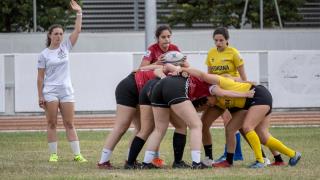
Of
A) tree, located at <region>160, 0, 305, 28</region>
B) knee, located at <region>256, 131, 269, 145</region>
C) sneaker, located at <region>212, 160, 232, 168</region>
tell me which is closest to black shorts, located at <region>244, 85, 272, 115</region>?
knee, located at <region>256, 131, 269, 145</region>

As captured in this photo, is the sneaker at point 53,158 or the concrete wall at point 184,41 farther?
the concrete wall at point 184,41

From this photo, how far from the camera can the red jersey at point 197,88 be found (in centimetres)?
1234

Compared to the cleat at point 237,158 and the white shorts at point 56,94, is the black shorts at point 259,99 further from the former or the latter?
the white shorts at point 56,94

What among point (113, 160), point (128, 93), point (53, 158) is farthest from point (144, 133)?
point (53, 158)

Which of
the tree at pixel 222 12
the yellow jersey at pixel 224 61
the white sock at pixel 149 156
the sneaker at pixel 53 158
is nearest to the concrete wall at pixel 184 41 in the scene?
the tree at pixel 222 12

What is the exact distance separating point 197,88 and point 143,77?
2.41 ft

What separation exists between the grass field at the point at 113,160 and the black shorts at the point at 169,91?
849 mm

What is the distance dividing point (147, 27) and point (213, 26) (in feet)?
45.0

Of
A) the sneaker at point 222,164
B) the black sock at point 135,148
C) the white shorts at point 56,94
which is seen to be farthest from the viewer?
the white shorts at point 56,94

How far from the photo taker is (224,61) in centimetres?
1318

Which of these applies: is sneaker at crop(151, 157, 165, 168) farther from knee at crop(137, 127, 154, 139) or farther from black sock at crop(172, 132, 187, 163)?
knee at crop(137, 127, 154, 139)

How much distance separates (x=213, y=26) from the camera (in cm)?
3666

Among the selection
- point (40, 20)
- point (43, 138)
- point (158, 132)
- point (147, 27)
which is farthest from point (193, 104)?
point (40, 20)

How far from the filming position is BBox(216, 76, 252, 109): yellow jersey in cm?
1231
